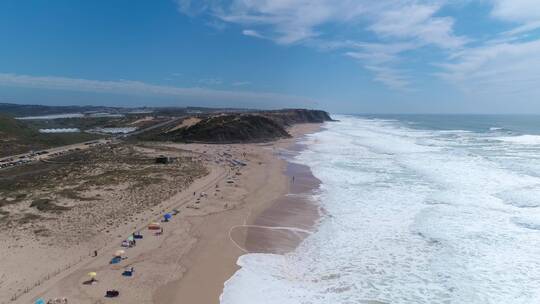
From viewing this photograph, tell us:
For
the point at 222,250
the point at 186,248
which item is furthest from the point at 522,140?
the point at 186,248

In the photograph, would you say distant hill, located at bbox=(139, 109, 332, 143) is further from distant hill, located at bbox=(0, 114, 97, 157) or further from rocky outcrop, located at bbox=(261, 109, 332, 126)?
rocky outcrop, located at bbox=(261, 109, 332, 126)

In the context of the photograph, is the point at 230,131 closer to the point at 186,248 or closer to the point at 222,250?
the point at 186,248

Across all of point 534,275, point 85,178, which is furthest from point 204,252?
point 85,178

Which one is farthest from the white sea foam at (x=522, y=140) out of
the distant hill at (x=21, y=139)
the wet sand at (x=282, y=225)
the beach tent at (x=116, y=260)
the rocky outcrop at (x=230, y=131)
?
the distant hill at (x=21, y=139)

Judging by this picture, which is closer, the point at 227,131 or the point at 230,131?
the point at 227,131

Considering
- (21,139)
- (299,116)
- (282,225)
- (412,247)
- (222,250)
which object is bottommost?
(222,250)

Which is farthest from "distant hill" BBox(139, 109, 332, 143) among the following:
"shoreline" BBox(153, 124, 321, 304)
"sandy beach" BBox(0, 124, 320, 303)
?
"shoreline" BBox(153, 124, 321, 304)

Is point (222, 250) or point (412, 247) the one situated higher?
point (412, 247)

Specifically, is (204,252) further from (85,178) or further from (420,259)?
(85,178)

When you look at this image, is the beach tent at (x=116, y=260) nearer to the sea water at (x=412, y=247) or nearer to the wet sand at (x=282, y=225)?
the sea water at (x=412, y=247)

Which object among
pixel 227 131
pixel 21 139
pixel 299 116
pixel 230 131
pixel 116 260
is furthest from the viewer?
pixel 299 116
